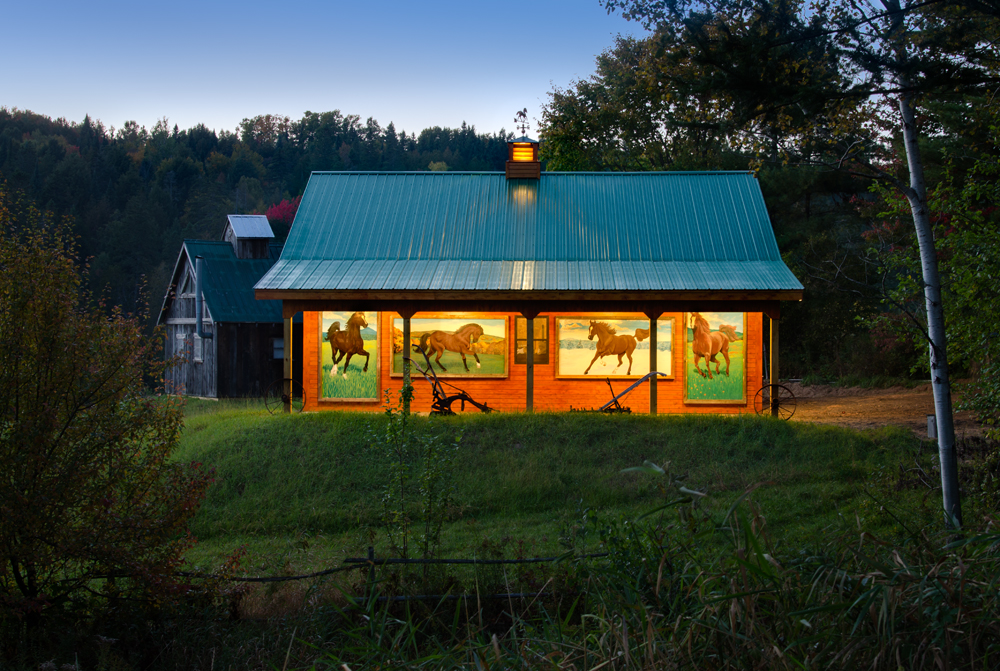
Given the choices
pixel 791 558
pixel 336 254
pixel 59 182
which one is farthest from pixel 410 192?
pixel 59 182

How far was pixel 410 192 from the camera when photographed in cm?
2019

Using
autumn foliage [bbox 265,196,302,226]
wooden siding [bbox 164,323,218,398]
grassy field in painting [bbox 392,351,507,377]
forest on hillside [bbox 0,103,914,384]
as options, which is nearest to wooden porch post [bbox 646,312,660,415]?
grassy field in painting [bbox 392,351,507,377]

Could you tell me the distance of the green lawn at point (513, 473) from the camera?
1018 centimetres

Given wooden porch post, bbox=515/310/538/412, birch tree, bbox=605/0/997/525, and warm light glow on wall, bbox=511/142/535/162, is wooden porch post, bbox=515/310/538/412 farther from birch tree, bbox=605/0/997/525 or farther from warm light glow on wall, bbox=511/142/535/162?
birch tree, bbox=605/0/997/525

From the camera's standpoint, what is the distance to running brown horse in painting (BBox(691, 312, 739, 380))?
17.3m

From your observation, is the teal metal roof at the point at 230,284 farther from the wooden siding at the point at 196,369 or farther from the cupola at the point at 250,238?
the wooden siding at the point at 196,369

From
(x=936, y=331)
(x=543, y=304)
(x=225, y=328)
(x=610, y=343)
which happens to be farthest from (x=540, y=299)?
(x=225, y=328)

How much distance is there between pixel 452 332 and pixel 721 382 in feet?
20.1

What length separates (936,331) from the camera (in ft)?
23.1

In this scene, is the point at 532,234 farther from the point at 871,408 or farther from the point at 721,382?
the point at 871,408

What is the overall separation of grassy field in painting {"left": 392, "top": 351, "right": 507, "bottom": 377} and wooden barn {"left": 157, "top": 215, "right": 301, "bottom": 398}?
30.1 feet

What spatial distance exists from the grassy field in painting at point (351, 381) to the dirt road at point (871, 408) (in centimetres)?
Result: 917

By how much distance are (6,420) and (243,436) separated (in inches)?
322

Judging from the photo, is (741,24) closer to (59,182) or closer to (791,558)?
(791,558)
